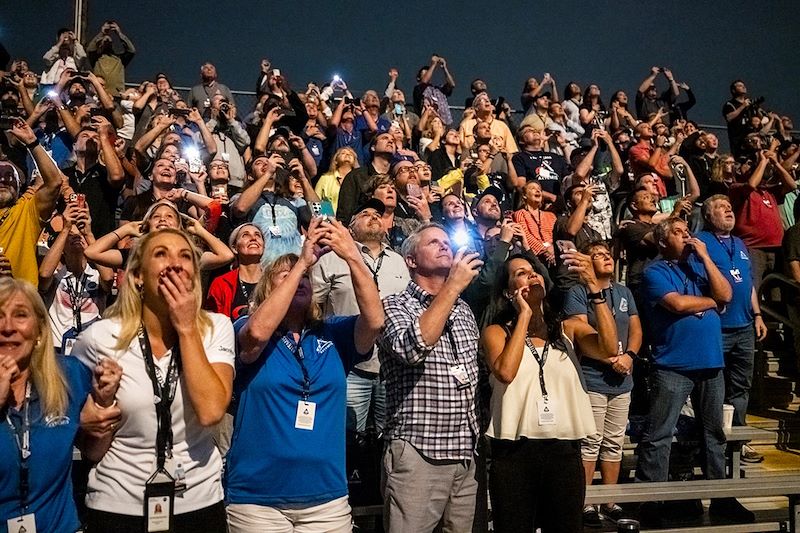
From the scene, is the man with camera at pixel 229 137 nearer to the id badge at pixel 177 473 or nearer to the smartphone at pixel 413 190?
the smartphone at pixel 413 190

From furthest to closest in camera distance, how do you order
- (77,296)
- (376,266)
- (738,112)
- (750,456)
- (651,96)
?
(651,96)
(738,112)
(750,456)
(376,266)
(77,296)

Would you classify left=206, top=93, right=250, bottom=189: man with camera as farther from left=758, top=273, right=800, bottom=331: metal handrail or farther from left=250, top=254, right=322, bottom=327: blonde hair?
left=758, top=273, right=800, bottom=331: metal handrail

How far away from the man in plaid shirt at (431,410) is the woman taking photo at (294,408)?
32cm

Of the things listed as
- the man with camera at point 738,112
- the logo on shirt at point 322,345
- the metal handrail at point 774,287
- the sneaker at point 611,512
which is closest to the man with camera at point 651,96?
the man with camera at point 738,112

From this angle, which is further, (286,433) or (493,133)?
(493,133)

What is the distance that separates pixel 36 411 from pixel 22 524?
0.32 m

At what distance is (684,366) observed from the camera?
16.2 feet

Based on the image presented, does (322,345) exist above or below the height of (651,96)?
below

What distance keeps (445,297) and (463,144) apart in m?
6.90

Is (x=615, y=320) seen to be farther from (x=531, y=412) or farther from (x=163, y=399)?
(x=163, y=399)

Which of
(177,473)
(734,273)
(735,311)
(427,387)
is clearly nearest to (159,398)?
(177,473)

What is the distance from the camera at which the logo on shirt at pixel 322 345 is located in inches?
122

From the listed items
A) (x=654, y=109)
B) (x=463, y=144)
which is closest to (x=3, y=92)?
(x=463, y=144)

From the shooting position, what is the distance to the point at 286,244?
555cm
